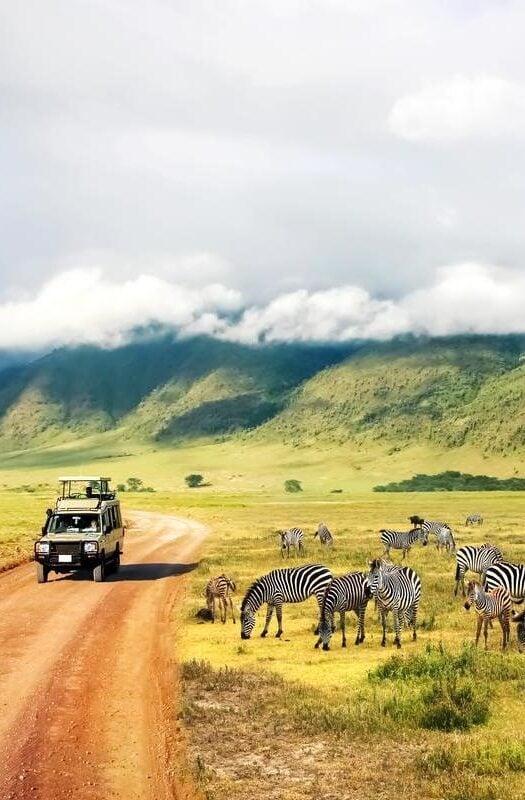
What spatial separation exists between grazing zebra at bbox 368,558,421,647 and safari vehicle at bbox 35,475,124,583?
14.9 metres

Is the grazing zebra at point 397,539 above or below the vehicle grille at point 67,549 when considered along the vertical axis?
below

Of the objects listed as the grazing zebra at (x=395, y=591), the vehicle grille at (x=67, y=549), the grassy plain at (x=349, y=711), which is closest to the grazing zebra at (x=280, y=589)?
the grassy plain at (x=349, y=711)

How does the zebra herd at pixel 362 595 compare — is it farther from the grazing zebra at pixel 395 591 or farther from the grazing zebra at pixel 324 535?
the grazing zebra at pixel 324 535

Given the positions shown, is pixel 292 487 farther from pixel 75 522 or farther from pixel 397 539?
pixel 75 522

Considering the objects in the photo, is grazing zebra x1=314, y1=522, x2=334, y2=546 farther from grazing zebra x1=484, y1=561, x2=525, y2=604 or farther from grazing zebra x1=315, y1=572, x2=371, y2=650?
grazing zebra x1=315, y1=572, x2=371, y2=650

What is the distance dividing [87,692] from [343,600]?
7570 millimetres

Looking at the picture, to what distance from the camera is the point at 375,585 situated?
21297 millimetres

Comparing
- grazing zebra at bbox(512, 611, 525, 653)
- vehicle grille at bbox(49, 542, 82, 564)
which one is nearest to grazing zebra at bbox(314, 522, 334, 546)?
vehicle grille at bbox(49, 542, 82, 564)

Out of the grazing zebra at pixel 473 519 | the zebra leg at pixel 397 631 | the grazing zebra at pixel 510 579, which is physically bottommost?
the grazing zebra at pixel 473 519

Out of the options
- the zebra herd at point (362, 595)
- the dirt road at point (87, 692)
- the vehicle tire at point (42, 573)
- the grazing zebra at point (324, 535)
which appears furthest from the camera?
the grazing zebra at point (324, 535)

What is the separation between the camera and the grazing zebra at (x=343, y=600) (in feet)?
69.2

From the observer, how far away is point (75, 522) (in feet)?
113

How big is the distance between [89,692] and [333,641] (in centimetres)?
807

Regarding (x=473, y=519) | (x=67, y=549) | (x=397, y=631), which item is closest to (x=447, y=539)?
(x=67, y=549)
